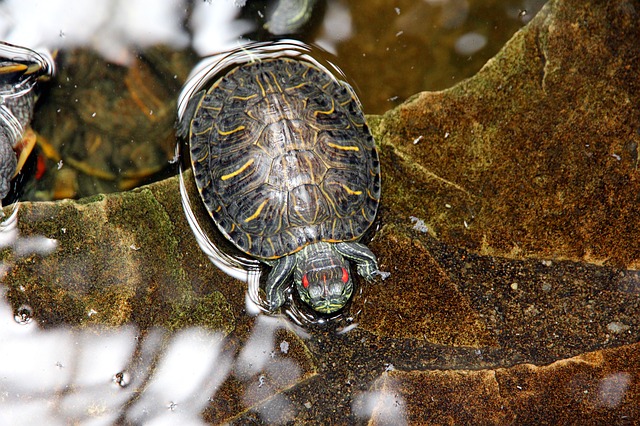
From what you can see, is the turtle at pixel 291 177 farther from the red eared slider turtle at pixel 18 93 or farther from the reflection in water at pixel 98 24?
the red eared slider turtle at pixel 18 93

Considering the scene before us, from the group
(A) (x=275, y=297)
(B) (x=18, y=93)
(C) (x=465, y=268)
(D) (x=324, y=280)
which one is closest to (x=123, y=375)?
(A) (x=275, y=297)

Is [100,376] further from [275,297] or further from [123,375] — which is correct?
[275,297]

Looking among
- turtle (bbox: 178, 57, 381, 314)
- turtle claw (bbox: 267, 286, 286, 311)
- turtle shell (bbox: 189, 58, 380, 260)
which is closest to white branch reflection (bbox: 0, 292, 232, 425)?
turtle claw (bbox: 267, 286, 286, 311)

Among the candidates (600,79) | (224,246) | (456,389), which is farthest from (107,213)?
(600,79)

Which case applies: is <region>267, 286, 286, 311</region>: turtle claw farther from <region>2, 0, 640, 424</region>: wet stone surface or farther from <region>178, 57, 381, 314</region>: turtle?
<region>2, 0, 640, 424</region>: wet stone surface

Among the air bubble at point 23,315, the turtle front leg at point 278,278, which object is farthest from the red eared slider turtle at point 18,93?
the turtle front leg at point 278,278

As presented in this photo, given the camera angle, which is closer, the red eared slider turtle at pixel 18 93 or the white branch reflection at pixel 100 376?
the white branch reflection at pixel 100 376

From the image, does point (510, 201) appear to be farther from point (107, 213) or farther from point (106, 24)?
point (106, 24)
